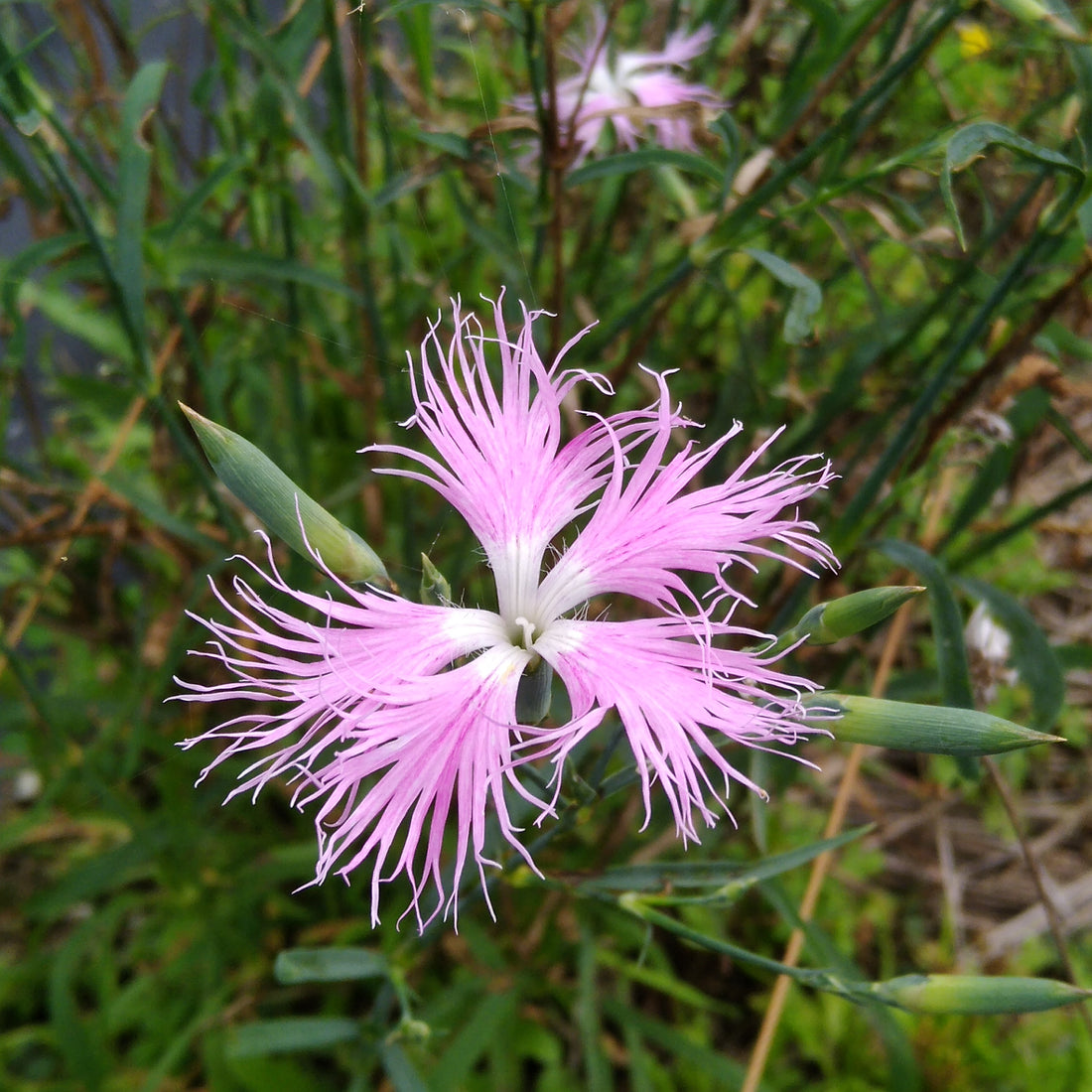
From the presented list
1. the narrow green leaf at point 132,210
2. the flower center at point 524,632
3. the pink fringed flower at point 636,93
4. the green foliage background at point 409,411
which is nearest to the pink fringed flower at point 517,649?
the flower center at point 524,632

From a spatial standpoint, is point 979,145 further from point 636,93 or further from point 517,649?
point 636,93

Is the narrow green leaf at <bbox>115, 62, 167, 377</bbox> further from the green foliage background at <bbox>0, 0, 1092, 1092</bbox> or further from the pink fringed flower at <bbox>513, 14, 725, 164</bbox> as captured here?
the pink fringed flower at <bbox>513, 14, 725, 164</bbox>

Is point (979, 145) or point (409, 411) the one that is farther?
point (409, 411)

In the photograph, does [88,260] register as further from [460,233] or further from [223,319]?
[460,233]

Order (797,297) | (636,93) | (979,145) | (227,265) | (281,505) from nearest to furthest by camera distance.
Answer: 1. (281,505)
2. (979,145)
3. (797,297)
4. (227,265)
5. (636,93)

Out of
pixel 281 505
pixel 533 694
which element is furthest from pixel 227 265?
pixel 533 694

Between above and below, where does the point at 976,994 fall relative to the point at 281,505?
below

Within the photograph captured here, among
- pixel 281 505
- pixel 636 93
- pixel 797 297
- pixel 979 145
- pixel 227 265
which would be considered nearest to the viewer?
pixel 281 505
